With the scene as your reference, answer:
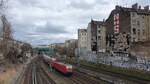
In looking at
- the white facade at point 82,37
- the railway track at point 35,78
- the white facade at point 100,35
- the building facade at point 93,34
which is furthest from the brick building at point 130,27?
the white facade at point 82,37

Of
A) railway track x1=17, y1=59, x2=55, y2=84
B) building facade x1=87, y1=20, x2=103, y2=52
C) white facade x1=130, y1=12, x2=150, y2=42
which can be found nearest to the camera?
railway track x1=17, y1=59, x2=55, y2=84

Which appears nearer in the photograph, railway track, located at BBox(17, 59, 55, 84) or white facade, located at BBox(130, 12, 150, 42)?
railway track, located at BBox(17, 59, 55, 84)

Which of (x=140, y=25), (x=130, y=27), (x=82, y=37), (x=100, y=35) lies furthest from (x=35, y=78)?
(x=82, y=37)

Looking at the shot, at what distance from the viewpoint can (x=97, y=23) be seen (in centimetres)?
14362

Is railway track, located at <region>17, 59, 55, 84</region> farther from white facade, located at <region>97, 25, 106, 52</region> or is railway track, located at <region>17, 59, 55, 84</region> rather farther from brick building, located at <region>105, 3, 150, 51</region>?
white facade, located at <region>97, 25, 106, 52</region>

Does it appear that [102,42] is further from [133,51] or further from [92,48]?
[133,51]

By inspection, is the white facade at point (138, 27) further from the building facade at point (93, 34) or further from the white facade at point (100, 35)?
the building facade at point (93, 34)

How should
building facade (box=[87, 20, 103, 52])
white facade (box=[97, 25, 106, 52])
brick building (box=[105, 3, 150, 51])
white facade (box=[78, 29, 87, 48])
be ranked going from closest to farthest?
1. brick building (box=[105, 3, 150, 51])
2. white facade (box=[97, 25, 106, 52])
3. building facade (box=[87, 20, 103, 52])
4. white facade (box=[78, 29, 87, 48])

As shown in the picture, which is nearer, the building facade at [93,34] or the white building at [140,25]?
the white building at [140,25]

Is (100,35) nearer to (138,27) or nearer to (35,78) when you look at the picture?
(138,27)

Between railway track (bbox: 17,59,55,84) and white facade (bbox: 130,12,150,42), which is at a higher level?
white facade (bbox: 130,12,150,42)

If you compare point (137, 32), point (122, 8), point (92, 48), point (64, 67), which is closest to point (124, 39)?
point (137, 32)

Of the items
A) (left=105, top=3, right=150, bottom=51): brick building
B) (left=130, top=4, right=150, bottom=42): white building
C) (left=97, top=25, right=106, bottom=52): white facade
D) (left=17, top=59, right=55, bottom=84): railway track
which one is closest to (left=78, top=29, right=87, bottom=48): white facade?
(left=97, top=25, right=106, bottom=52): white facade

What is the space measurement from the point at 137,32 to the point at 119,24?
848 centimetres
